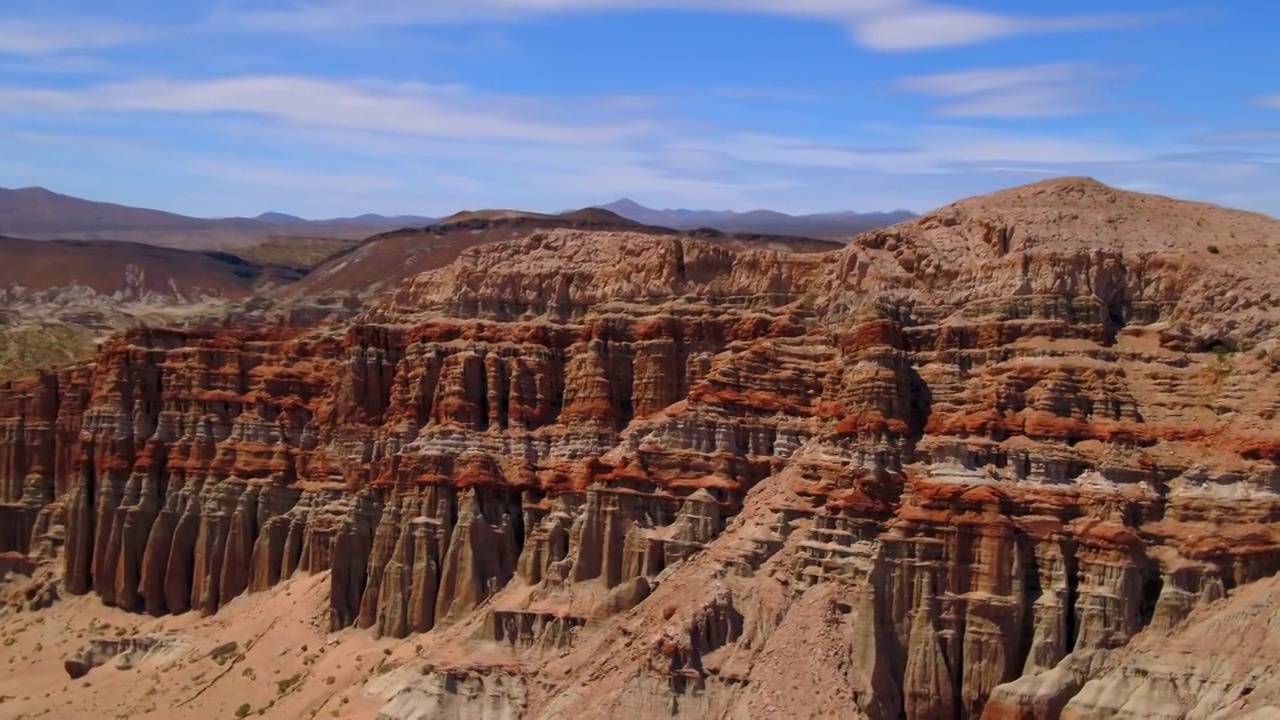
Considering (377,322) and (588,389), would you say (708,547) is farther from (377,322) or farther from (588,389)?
(377,322)

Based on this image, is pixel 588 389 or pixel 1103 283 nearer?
pixel 1103 283

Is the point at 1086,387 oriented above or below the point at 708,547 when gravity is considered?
above

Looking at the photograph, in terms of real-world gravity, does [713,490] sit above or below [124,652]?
above

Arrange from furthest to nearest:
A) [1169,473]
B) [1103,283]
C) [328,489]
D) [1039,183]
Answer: [328,489]
[1039,183]
[1103,283]
[1169,473]

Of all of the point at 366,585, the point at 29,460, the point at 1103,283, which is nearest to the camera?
the point at 1103,283

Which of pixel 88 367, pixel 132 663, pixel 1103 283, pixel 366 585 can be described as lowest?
pixel 132 663

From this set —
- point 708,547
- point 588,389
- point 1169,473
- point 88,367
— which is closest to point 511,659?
point 708,547

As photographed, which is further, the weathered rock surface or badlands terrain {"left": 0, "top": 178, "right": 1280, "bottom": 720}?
the weathered rock surface

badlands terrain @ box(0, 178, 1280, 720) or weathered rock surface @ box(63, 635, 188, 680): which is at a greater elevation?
badlands terrain @ box(0, 178, 1280, 720)
